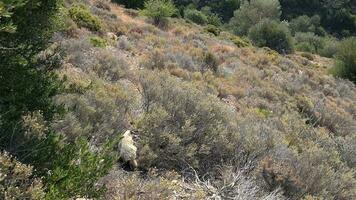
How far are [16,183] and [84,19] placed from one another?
1124 centimetres

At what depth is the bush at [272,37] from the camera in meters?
37.8

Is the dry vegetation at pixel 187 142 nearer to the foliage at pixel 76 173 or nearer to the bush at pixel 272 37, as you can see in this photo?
the foliage at pixel 76 173

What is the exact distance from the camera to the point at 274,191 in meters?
5.34

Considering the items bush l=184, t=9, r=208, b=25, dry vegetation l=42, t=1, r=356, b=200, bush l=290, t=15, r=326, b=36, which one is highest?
dry vegetation l=42, t=1, r=356, b=200

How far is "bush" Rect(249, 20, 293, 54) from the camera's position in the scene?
37812 millimetres

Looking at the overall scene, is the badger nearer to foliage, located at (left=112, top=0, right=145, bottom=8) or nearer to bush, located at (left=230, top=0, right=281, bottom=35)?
foliage, located at (left=112, top=0, right=145, bottom=8)

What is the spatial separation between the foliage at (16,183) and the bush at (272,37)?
115 feet

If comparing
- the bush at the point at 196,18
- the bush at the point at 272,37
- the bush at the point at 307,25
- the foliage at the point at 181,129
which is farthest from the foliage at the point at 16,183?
the bush at the point at 307,25

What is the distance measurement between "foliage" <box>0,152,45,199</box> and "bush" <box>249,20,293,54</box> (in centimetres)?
3520

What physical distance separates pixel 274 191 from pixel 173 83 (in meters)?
2.56

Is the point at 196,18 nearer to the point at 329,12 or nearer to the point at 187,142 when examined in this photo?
the point at 329,12

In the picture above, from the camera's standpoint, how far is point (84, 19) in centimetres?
1381

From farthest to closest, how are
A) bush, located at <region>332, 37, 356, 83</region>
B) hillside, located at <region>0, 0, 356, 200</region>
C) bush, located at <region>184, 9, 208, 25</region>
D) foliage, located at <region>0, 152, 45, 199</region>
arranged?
bush, located at <region>184, 9, 208, 25</region> < bush, located at <region>332, 37, 356, 83</region> < hillside, located at <region>0, 0, 356, 200</region> < foliage, located at <region>0, 152, 45, 199</region>

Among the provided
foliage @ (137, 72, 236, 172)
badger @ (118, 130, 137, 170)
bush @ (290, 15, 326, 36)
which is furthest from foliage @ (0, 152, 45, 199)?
bush @ (290, 15, 326, 36)
